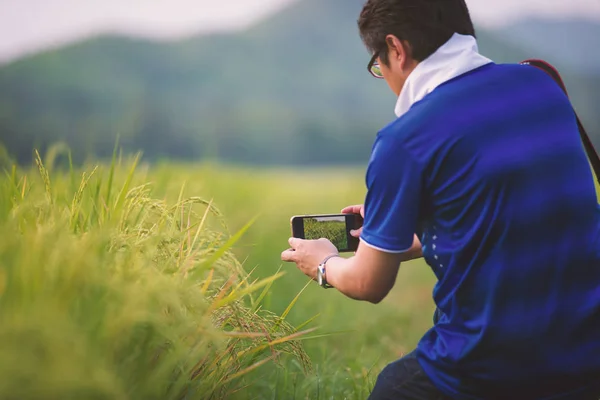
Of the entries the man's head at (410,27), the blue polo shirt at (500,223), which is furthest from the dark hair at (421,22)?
the blue polo shirt at (500,223)

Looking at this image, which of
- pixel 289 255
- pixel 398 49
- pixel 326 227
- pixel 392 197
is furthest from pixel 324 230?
pixel 398 49

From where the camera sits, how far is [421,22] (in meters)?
1.70

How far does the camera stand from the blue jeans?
173 centimetres

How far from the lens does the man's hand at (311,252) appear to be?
6.32 feet

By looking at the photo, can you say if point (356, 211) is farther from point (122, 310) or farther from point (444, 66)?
point (122, 310)

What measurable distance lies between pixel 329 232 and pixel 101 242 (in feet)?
2.42

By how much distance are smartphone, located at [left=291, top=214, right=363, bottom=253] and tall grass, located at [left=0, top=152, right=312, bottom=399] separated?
240 mm

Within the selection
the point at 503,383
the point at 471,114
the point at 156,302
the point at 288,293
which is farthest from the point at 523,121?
the point at 288,293

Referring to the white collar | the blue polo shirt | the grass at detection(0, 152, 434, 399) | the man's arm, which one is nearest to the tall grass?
the grass at detection(0, 152, 434, 399)

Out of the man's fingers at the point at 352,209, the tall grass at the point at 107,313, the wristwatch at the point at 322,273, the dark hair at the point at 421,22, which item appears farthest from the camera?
the man's fingers at the point at 352,209

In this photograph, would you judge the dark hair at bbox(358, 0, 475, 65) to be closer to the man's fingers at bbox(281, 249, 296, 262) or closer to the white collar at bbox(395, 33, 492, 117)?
the white collar at bbox(395, 33, 492, 117)

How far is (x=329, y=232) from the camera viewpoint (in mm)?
2059

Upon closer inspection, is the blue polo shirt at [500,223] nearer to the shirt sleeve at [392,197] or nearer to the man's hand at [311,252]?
the shirt sleeve at [392,197]

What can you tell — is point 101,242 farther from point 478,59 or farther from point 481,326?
point 478,59
